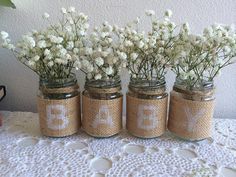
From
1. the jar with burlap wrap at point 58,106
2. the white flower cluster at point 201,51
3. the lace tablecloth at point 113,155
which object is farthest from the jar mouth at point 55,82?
the white flower cluster at point 201,51

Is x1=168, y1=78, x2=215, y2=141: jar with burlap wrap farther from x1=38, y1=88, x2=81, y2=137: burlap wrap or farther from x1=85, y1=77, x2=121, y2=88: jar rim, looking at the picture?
x1=38, y1=88, x2=81, y2=137: burlap wrap

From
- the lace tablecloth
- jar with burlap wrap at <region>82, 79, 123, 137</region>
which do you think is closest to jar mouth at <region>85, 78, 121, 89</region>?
jar with burlap wrap at <region>82, 79, 123, 137</region>

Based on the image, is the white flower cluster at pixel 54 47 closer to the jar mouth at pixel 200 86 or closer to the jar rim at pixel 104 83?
the jar rim at pixel 104 83

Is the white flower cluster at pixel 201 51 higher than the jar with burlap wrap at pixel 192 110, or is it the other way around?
the white flower cluster at pixel 201 51

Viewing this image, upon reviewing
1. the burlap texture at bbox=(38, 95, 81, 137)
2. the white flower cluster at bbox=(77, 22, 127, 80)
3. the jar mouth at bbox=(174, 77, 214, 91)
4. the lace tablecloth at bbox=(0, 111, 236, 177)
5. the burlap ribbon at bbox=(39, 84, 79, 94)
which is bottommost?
the lace tablecloth at bbox=(0, 111, 236, 177)

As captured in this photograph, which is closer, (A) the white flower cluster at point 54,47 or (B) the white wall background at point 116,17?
(A) the white flower cluster at point 54,47

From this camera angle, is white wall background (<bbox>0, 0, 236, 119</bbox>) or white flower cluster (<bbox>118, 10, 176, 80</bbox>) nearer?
white flower cluster (<bbox>118, 10, 176, 80</bbox>)

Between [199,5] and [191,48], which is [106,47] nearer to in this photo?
[191,48]

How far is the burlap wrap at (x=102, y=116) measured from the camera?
651 mm

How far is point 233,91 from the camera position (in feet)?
2.67

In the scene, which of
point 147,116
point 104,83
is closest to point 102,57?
point 104,83

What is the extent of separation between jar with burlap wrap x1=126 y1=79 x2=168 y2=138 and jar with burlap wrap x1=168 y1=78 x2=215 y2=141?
3 cm

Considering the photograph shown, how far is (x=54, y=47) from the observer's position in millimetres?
599

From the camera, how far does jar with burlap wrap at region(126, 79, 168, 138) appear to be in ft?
2.12
